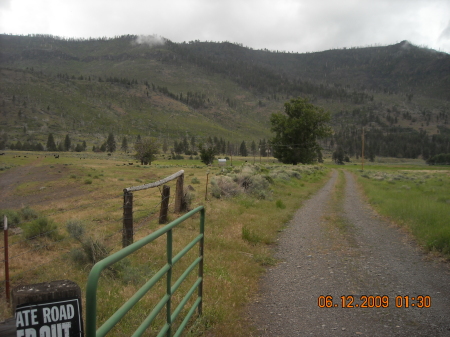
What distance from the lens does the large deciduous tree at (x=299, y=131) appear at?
185 feet

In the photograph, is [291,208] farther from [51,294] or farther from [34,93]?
[34,93]

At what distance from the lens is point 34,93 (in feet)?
431

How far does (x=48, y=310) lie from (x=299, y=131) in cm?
5744

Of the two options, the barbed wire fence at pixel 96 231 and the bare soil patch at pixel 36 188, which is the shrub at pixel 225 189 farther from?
the bare soil patch at pixel 36 188

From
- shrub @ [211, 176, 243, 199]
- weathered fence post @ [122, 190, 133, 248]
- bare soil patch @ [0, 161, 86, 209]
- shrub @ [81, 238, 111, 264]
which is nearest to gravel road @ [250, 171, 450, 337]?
shrub @ [81, 238, 111, 264]

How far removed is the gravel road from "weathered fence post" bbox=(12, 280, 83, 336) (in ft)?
9.84

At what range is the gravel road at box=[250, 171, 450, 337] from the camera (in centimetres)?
416

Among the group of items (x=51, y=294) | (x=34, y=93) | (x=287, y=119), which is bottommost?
(x=51, y=294)

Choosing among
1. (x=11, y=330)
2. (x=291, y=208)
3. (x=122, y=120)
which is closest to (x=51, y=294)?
(x=11, y=330)

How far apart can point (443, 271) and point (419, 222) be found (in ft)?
13.2

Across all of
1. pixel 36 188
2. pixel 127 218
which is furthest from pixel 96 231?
pixel 36 188

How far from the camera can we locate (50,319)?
1.68 m
